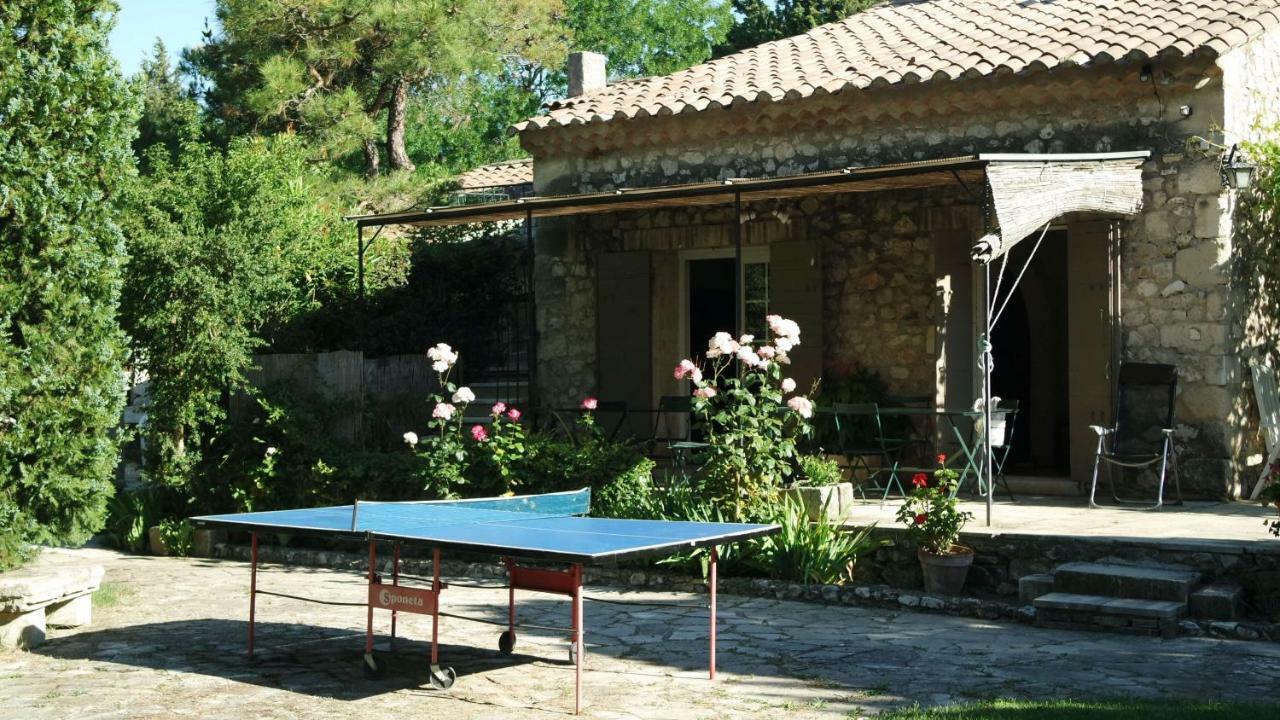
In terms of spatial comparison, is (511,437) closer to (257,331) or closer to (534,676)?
(257,331)

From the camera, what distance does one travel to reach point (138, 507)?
453 inches

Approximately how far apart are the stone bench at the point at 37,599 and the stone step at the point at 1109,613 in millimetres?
5192

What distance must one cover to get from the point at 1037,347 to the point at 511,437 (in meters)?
5.76

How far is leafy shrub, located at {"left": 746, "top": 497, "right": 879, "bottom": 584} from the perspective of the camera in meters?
8.41

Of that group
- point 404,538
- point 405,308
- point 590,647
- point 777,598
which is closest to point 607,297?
point 405,308

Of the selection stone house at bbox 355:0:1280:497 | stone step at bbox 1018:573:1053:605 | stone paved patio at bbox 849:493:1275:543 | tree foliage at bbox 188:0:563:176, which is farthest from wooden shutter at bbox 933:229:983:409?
tree foliage at bbox 188:0:563:176

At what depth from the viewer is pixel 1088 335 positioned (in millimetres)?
10500

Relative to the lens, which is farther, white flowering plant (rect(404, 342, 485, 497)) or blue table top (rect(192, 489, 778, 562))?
white flowering plant (rect(404, 342, 485, 497))

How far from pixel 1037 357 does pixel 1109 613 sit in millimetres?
Result: 6338

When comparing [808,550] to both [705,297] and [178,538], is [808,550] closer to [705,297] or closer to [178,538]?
[705,297]

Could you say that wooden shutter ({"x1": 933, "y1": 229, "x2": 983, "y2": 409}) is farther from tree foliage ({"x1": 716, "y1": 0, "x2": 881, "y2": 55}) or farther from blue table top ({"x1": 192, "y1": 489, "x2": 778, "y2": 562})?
tree foliage ({"x1": 716, "y1": 0, "x2": 881, "y2": 55})

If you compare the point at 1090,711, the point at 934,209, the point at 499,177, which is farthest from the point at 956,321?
the point at 499,177

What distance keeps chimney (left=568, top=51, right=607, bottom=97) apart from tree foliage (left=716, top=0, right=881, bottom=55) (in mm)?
12697

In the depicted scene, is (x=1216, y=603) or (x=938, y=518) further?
(x=938, y=518)
